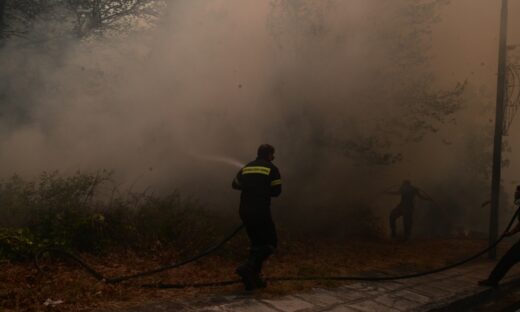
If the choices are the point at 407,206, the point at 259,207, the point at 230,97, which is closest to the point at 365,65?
the point at 230,97

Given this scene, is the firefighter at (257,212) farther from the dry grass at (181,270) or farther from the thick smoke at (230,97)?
the thick smoke at (230,97)

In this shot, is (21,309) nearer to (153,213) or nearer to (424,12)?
(153,213)

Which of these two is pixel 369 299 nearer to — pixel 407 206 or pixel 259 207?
pixel 259 207

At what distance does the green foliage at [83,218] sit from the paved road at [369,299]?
5.20ft

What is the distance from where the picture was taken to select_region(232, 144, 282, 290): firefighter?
4.38 metres

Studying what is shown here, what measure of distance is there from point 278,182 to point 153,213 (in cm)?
205

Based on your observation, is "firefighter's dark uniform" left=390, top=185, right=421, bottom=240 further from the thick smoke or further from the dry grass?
the dry grass

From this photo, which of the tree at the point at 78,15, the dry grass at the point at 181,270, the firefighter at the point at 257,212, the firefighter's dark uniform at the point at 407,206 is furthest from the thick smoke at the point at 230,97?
the firefighter at the point at 257,212

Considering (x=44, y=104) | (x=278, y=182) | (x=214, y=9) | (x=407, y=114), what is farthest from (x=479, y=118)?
(x=44, y=104)

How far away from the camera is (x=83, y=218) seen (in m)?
5.12

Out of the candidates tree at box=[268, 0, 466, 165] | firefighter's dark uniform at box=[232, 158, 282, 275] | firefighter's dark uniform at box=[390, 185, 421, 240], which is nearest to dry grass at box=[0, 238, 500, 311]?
firefighter's dark uniform at box=[232, 158, 282, 275]

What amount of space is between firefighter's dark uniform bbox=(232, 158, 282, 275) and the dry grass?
43cm

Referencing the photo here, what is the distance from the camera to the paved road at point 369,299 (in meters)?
3.98

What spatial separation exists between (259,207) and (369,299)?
59.2 inches
